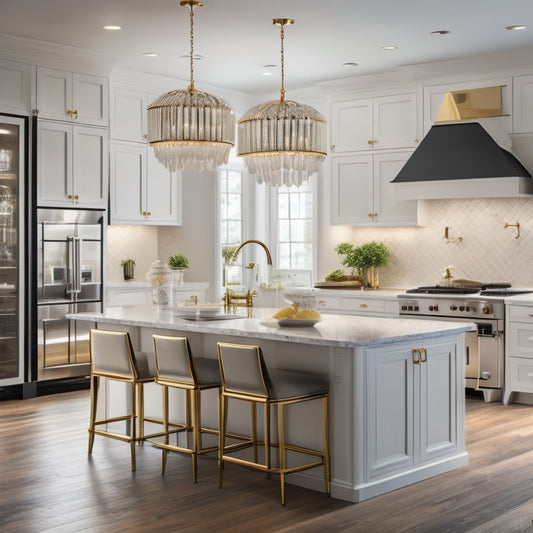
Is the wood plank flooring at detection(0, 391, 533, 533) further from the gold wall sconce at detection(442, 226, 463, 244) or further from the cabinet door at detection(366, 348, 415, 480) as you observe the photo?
the gold wall sconce at detection(442, 226, 463, 244)

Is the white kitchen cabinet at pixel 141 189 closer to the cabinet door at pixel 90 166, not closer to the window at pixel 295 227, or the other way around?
the cabinet door at pixel 90 166

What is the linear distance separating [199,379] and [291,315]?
621 mm

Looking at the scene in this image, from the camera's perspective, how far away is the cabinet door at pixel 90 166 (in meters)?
7.37

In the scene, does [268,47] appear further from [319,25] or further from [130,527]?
[130,527]

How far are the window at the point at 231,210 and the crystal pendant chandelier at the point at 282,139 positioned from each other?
344 cm

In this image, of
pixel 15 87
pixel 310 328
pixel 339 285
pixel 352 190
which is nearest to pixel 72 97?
pixel 15 87

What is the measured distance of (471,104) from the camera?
7.38 metres

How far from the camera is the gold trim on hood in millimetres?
7250

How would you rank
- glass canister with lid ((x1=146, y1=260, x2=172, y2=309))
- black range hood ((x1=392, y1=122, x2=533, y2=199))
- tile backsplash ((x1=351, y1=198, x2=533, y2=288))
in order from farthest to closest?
tile backsplash ((x1=351, y1=198, x2=533, y2=288)) → black range hood ((x1=392, y1=122, x2=533, y2=199)) → glass canister with lid ((x1=146, y1=260, x2=172, y2=309))

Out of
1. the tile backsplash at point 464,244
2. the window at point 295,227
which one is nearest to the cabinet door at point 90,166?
the window at point 295,227

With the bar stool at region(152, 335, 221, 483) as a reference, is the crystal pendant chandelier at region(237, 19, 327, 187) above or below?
above

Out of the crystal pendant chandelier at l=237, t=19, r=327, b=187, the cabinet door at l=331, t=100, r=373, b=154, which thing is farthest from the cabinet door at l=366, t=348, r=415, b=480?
the cabinet door at l=331, t=100, r=373, b=154

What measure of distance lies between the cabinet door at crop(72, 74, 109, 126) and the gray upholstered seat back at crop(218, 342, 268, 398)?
12.2ft

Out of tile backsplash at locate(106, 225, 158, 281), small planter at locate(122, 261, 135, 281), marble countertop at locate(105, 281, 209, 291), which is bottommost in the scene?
marble countertop at locate(105, 281, 209, 291)
